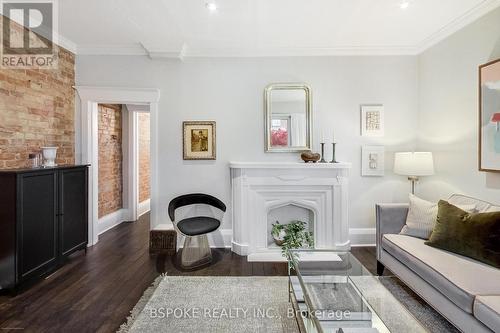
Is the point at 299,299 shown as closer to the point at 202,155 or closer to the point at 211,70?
the point at 202,155

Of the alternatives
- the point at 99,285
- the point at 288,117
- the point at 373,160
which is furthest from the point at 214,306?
the point at 373,160

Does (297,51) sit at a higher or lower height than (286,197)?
higher

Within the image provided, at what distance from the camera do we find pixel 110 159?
4.85 metres

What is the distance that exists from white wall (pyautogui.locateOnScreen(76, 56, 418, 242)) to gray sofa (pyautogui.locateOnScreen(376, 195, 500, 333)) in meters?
1.42

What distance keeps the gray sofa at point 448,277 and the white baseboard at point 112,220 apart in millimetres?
4201

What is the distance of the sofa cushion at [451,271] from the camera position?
171cm

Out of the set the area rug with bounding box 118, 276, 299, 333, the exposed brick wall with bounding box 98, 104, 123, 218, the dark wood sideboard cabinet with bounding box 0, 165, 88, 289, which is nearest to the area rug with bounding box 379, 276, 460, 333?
the area rug with bounding box 118, 276, 299, 333

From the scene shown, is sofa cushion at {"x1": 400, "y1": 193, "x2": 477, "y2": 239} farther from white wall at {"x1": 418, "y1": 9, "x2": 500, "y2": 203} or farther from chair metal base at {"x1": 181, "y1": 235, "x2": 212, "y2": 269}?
chair metal base at {"x1": 181, "y1": 235, "x2": 212, "y2": 269}

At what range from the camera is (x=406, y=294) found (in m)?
2.51

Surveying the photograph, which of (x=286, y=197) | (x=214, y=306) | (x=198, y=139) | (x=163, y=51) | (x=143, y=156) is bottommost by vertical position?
(x=214, y=306)

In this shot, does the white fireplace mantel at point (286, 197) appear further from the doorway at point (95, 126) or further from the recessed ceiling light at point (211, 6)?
the recessed ceiling light at point (211, 6)

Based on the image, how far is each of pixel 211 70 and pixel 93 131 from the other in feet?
6.31

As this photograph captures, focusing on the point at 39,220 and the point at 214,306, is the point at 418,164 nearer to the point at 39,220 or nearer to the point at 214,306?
the point at 214,306

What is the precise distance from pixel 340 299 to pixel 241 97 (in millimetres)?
2777
